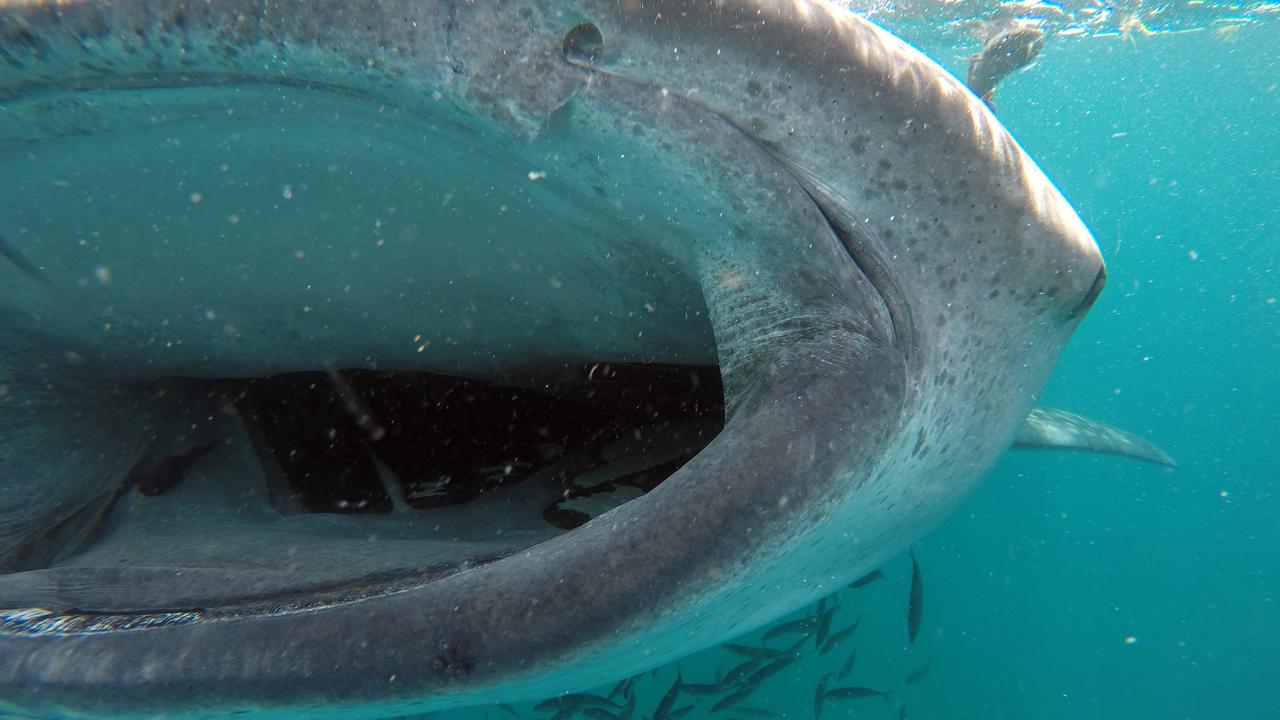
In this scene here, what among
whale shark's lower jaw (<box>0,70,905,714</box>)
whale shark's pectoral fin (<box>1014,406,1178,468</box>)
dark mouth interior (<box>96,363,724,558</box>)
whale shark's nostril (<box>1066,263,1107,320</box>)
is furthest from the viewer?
whale shark's pectoral fin (<box>1014,406,1178,468</box>)

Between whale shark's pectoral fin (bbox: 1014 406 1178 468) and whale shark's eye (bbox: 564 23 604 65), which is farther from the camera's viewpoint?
whale shark's pectoral fin (bbox: 1014 406 1178 468)

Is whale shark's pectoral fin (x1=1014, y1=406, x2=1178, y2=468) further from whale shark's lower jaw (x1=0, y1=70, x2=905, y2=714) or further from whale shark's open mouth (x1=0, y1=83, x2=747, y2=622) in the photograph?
whale shark's lower jaw (x1=0, y1=70, x2=905, y2=714)

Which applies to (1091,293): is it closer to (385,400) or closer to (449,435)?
(449,435)

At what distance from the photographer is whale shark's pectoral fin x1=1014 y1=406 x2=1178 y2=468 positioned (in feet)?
19.6

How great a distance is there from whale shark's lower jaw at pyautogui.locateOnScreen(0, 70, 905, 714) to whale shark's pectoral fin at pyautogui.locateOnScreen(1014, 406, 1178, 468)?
438cm

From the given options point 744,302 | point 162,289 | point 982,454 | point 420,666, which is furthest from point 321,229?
point 982,454

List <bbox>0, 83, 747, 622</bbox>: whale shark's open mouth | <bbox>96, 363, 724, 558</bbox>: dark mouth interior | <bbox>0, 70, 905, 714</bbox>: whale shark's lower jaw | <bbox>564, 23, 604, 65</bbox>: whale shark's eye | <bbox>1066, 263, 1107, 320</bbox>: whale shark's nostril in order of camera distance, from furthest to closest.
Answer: <bbox>96, 363, 724, 558</bbox>: dark mouth interior < <bbox>1066, 263, 1107, 320</bbox>: whale shark's nostril < <bbox>0, 83, 747, 622</bbox>: whale shark's open mouth < <bbox>564, 23, 604, 65</bbox>: whale shark's eye < <bbox>0, 70, 905, 714</bbox>: whale shark's lower jaw

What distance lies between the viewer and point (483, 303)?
86.2 inches

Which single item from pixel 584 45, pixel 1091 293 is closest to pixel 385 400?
pixel 584 45

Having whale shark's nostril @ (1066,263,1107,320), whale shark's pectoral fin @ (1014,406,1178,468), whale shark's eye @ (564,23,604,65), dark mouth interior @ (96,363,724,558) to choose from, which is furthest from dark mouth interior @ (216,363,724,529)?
whale shark's pectoral fin @ (1014,406,1178,468)

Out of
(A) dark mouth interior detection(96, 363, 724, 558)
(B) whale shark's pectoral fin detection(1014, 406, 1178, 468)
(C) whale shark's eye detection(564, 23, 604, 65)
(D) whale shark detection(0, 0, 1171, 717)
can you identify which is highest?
(C) whale shark's eye detection(564, 23, 604, 65)

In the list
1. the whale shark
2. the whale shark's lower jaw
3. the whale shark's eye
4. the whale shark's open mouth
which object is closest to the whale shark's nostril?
the whale shark

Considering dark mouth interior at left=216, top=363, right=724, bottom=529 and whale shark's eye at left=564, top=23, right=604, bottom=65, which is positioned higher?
whale shark's eye at left=564, top=23, right=604, bottom=65

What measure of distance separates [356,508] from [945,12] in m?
24.8
